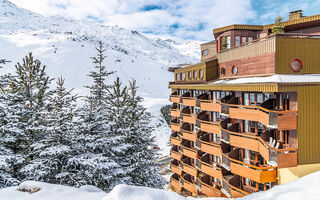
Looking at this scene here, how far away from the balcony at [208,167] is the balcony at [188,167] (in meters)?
2.10

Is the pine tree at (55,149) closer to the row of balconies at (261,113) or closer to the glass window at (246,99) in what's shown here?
the row of balconies at (261,113)

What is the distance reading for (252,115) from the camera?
1383 centimetres

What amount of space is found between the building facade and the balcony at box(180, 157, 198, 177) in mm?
159

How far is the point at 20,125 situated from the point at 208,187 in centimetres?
1741

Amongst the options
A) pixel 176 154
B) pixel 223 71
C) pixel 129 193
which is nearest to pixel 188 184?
pixel 176 154

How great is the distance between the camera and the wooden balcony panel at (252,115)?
12.5m

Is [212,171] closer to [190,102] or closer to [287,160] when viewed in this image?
[190,102]

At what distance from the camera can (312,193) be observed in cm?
824

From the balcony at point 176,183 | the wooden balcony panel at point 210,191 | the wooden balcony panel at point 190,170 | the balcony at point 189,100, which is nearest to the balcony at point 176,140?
the wooden balcony panel at point 190,170

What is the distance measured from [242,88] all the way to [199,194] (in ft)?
44.9

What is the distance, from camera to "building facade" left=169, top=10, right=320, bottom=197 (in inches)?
470

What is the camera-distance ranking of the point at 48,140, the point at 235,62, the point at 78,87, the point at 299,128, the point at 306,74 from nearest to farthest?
1. the point at 299,128
2. the point at 306,74
3. the point at 48,140
4. the point at 235,62
5. the point at 78,87

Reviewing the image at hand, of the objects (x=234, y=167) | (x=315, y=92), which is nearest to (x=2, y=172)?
(x=234, y=167)

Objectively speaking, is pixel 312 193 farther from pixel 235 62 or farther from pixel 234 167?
pixel 235 62
